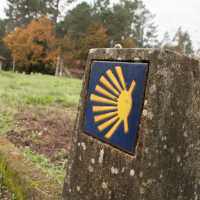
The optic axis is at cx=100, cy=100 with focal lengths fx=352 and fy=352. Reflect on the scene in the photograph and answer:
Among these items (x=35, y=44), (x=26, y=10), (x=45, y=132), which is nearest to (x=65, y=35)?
(x=35, y=44)

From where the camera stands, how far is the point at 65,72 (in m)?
31.8

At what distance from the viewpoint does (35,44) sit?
28531 mm

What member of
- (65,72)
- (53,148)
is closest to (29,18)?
(65,72)

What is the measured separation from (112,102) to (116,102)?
34 mm

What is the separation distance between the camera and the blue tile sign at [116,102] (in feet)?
5.93

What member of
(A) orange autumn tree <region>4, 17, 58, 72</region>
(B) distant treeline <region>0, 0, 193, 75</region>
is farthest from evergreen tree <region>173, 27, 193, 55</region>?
(A) orange autumn tree <region>4, 17, 58, 72</region>

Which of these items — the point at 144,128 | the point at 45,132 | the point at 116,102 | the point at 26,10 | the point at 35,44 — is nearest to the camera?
the point at 144,128

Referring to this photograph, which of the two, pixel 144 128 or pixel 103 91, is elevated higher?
pixel 103 91

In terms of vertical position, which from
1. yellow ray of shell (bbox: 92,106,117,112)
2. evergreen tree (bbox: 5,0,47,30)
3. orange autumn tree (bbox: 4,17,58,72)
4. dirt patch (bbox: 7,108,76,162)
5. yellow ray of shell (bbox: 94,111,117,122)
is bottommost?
dirt patch (bbox: 7,108,76,162)

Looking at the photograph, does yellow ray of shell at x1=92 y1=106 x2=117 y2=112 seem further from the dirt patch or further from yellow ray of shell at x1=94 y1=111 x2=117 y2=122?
the dirt patch

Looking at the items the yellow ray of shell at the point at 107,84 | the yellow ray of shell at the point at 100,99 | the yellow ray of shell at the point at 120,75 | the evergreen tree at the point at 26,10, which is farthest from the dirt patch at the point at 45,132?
the evergreen tree at the point at 26,10

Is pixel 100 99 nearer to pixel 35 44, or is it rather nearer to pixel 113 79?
pixel 113 79

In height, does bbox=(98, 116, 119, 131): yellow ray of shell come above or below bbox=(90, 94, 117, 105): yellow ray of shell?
below

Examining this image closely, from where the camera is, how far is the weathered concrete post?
5.68 ft
